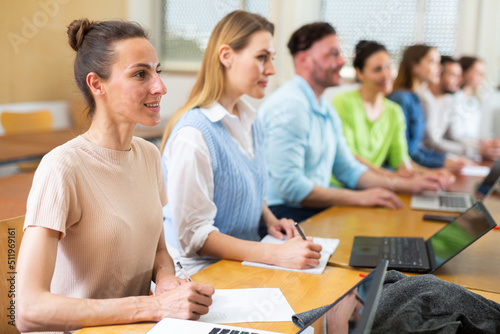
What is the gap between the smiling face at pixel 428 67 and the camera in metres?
4.07

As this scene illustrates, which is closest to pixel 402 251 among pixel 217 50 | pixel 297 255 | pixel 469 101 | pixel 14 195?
pixel 297 255

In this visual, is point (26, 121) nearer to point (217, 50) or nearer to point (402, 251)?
point (217, 50)

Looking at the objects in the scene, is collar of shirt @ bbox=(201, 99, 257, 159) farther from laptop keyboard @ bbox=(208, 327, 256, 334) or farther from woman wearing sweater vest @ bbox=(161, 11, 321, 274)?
laptop keyboard @ bbox=(208, 327, 256, 334)

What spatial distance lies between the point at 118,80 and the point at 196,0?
14.3 ft

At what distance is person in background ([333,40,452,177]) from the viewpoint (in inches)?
125

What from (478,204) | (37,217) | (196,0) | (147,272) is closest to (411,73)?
(196,0)

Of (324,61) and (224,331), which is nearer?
(224,331)

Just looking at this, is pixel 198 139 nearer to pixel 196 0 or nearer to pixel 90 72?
pixel 90 72

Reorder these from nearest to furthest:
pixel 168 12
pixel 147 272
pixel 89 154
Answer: pixel 89 154, pixel 147 272, pixel 168 12

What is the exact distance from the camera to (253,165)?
1851 mm

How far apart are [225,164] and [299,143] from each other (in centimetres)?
68

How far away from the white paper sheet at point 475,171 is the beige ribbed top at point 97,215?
249cm

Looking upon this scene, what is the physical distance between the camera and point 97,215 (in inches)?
46.3

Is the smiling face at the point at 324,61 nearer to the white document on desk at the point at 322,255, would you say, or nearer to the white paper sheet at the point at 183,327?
the white document on desk at the point at 322,255
